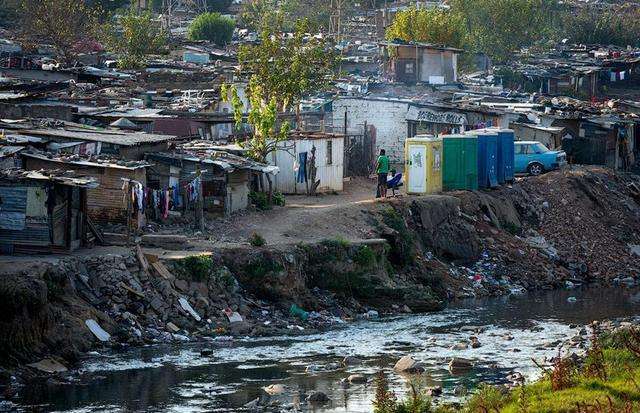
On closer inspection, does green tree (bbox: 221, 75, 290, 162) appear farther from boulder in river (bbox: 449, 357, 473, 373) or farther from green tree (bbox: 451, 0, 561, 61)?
green tree (bbox: 451, 0, 561, 61)

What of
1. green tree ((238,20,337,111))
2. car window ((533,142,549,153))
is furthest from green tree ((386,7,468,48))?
green tree ((238,20,337,111))

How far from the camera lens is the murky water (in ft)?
76.9

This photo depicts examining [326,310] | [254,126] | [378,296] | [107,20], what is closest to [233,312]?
[326,310]

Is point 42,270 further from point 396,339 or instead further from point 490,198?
point 490,198

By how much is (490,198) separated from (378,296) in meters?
10.4

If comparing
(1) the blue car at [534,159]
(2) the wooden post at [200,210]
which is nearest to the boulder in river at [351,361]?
(2) the wooden post at [200,210]

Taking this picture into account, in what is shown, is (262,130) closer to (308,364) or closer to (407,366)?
(308,364)

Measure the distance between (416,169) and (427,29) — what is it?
32.3 m

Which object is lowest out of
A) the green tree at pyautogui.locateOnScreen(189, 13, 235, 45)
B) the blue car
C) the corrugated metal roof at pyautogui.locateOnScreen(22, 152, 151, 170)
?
the blue car

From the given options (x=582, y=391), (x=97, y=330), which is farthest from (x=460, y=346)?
(x=582, y=391)

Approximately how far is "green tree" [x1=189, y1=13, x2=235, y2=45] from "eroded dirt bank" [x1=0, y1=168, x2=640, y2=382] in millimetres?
38639

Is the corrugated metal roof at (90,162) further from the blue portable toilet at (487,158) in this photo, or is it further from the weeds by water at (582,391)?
the blue portable toilet at (487,158)

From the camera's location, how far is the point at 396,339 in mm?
29812

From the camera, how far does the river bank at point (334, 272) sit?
87.1 feet
